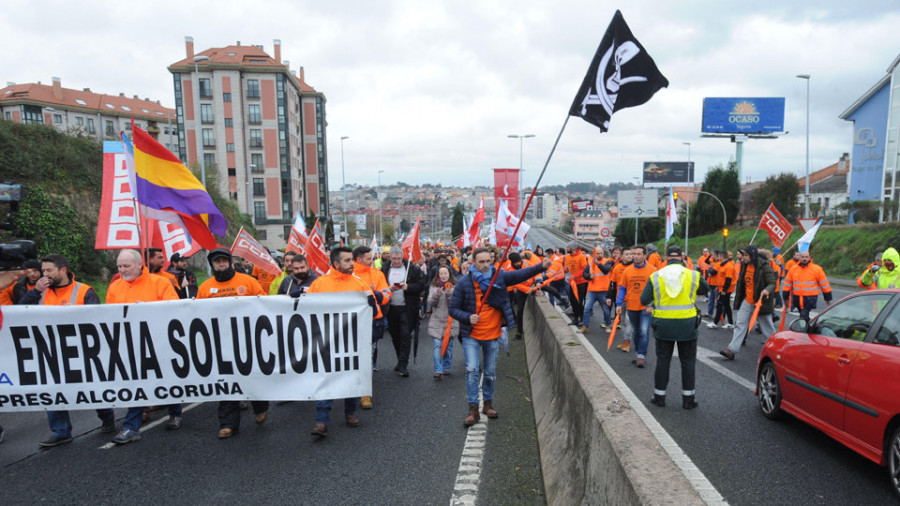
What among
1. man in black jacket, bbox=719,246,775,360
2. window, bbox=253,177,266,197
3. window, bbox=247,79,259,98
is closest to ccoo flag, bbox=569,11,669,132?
man in black jacket, bbox=719,246,775,360

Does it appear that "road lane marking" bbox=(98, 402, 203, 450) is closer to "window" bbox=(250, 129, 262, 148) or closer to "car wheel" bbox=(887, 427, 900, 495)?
"car wheel" bbox=(887, 427, 900, 495)

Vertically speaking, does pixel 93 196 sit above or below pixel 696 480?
above

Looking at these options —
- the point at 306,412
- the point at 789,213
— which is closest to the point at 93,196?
the point at 306,412

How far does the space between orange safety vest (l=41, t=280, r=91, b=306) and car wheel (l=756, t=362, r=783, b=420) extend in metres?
6.70

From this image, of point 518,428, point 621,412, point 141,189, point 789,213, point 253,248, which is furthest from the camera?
point 789,213

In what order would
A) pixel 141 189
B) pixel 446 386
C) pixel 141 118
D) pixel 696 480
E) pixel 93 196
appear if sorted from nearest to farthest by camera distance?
pixel 696 480 → pixel 141 189 → pixel 446 386 → pixel 93 196 → pixel 141 118

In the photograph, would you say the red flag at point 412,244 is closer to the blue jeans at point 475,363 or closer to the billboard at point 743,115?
the blue jeans at point 475,363

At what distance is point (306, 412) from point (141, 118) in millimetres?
82524

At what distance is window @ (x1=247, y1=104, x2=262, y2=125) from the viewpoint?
2351 inches

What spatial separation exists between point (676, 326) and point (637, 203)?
150ft

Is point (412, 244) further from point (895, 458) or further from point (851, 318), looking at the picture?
point (895, 458)

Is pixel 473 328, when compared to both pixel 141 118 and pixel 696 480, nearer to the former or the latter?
pixel 696 480

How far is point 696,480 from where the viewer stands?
4098 mm

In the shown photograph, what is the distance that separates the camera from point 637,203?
49.1 m
